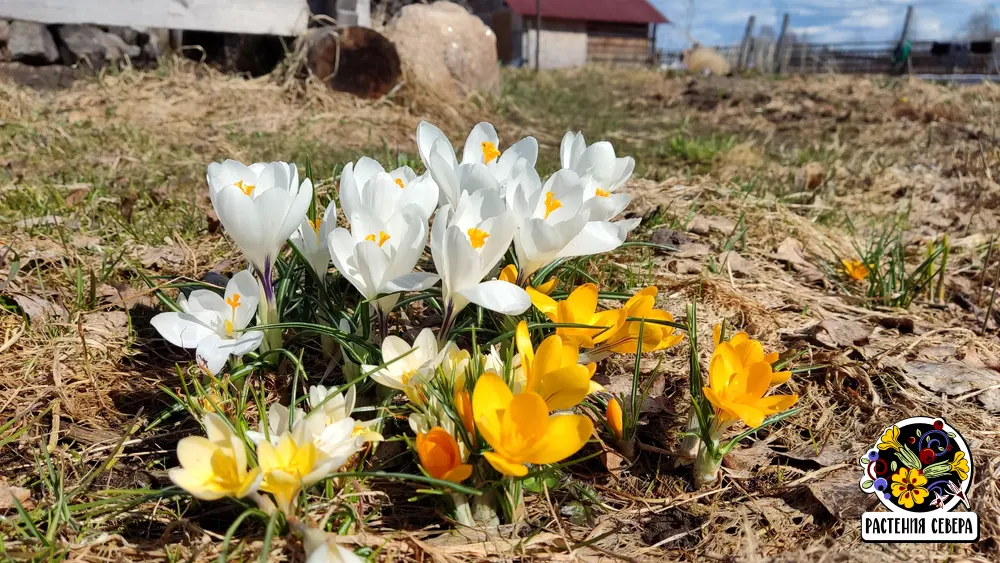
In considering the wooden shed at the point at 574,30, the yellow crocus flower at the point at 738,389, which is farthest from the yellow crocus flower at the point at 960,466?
the wooden shed at the point at 574,30

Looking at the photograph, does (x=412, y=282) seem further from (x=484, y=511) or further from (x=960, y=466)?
(x=960, y=466)

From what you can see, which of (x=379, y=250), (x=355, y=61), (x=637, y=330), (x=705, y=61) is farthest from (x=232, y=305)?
(x=705, y=61)

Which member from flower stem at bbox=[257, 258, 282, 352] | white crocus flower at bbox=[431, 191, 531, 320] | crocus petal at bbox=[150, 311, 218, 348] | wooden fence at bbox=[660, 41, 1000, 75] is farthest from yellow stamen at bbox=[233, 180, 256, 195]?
wooden fence at bbox=[660, 41, 1000, 75]

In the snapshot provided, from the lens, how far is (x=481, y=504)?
1.07 metres

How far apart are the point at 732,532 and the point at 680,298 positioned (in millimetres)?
761

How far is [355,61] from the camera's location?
530 centimetres

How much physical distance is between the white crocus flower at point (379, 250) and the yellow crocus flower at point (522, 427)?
214mm

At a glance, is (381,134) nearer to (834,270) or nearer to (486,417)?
(834,270)

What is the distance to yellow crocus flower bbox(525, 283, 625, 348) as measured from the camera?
1168 mm

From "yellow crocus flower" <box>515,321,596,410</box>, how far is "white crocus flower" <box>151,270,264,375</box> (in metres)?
0.46

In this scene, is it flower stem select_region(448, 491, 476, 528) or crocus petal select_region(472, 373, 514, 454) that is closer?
crocus petal select_region(472, 373, 514, 454)

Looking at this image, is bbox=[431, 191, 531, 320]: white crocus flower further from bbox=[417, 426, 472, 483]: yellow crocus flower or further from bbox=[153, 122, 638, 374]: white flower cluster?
bbox=[417, 426, 472, 483]: yellow crocus flower

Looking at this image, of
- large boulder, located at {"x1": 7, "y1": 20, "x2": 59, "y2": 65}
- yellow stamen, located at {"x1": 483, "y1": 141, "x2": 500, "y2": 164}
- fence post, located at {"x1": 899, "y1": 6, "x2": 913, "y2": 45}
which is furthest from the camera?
fence post, located at {"x1": 899, "y1": 6, "x2": 913, "y2": 45}

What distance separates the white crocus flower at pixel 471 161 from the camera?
1201mm
